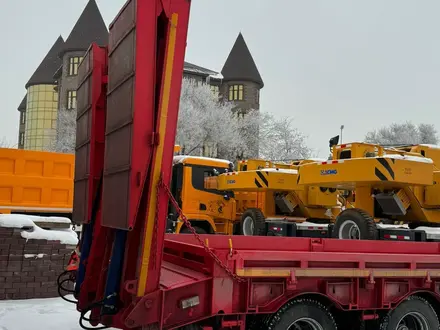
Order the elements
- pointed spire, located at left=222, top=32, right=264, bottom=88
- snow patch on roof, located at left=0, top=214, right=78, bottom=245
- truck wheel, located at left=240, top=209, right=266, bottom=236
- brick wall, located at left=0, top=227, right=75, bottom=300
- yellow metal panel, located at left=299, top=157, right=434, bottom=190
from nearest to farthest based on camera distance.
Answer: brick wall, located at left=0, top=227, right=75, bottom=300 → snow patch on roof, located at left=0, top=214, right=78, bottom=245 → yellow metal panel, located at left=299, top=157, right=434, bottom=190 → truck wheel, located at left=240, top=209, right=266, bottom=236 → pointed spire, located at left=222, top=32, right=264, bottom=88

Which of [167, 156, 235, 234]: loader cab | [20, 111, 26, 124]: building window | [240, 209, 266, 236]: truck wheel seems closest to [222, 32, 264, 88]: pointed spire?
[20, 111, 26, 124]: building window

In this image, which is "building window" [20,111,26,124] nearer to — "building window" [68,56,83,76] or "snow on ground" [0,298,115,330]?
"building window" [68,56,83,76]

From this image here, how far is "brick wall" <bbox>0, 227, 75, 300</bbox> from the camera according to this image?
693 centimetres

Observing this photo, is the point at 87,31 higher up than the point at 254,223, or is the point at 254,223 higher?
the point at 87,31

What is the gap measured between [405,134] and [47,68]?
4259 centimetres

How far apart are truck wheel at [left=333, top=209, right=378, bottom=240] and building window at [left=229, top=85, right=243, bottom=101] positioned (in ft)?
145

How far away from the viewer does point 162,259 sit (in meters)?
4.11

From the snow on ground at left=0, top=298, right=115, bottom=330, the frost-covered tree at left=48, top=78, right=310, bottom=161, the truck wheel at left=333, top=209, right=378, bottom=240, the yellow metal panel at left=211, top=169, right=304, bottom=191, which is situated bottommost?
the snow on ground at left=0, top=298, right=115, bottom=330

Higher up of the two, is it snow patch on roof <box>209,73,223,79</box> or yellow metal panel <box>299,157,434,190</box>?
snow patch on roof <box>209,73,223,79</box>

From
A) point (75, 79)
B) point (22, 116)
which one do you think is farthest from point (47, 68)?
point (22, 116)

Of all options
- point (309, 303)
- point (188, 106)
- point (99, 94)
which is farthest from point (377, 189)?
point (188, 106)

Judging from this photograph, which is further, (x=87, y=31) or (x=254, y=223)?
(x=87, y=31)

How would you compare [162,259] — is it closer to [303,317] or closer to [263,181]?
[303,317]

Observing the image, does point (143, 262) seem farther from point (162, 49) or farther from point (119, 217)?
point (162, 49)
